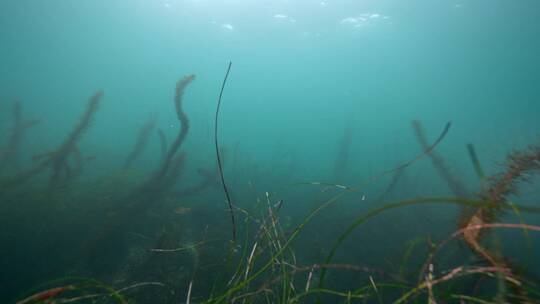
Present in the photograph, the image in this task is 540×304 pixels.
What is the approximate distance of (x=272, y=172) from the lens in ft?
53.7

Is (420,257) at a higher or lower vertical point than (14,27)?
lower

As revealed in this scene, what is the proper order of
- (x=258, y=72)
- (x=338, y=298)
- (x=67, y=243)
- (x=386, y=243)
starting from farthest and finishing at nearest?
(x=258, y=72)
(x=386, y=243)
(x=67, y=243)
(x=338, y=298)

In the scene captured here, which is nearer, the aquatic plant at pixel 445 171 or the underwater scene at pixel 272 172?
the underwater scene at pixel 272 172

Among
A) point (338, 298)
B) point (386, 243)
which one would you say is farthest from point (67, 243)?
point (386, 243)

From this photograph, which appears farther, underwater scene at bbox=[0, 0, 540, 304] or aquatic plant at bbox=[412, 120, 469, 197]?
aquatic plant at bbox=[412, 120, 469, 197]

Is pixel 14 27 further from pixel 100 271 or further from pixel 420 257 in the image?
pixel 420 257

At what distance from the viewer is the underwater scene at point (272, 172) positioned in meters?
1.85

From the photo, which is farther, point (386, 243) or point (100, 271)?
point (386, 243)

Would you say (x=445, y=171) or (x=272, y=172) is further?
(x=272, y=172)

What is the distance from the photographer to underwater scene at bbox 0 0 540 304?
185 cm

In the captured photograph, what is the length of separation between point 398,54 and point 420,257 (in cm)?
4184

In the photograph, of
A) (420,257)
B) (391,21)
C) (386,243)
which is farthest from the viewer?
(391,21)

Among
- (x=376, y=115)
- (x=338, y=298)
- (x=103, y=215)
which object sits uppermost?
(x=376, y=115)

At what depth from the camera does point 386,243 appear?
7.27m
